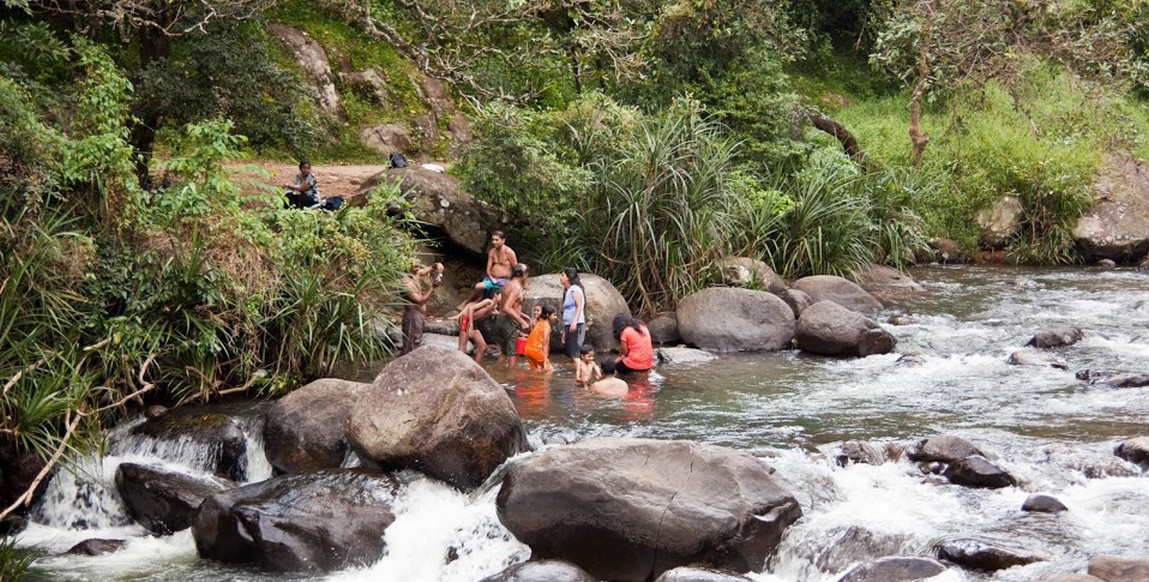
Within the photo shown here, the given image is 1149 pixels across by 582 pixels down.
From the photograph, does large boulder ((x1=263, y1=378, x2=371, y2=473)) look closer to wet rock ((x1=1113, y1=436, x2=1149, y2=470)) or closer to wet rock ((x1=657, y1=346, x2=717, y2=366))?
wet rock ((x1=657, y1=346, x2=717, y2=366))

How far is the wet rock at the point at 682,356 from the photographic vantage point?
14.7 metres

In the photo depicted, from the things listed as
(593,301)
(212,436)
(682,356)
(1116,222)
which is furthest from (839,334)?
(1116,222)

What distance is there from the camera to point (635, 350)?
13.7 m

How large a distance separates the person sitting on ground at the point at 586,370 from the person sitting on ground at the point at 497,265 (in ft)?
7.28

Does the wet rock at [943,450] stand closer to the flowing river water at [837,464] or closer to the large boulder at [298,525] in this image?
the flowing river water at [837,464]

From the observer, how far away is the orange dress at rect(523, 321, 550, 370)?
1398 centimetres

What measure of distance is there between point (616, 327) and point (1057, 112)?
14835 mm

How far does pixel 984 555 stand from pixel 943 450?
6.46 ft

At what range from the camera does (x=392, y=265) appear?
14.0m

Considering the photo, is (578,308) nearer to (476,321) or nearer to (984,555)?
(476,321)

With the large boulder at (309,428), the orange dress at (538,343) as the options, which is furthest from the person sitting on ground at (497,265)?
the large boulder at (309,428)

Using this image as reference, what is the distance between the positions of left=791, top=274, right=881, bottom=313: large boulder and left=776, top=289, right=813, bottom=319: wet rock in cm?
43

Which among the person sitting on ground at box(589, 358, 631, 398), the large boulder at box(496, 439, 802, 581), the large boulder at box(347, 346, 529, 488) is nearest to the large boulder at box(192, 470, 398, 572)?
the large boulder at box(347, 346, 529, 488)

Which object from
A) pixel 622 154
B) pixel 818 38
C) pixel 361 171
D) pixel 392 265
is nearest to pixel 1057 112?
pixel 818 38
